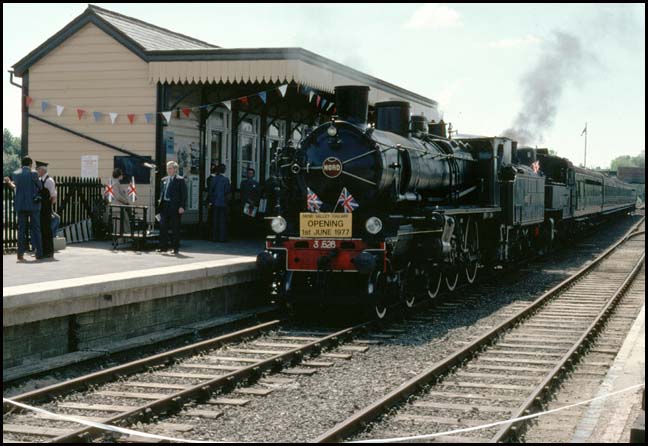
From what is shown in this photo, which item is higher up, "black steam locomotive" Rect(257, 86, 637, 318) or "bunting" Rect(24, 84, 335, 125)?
"bunting" Rect(24, 84, 335, 125)

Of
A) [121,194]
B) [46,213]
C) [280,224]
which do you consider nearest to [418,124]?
[280,224]

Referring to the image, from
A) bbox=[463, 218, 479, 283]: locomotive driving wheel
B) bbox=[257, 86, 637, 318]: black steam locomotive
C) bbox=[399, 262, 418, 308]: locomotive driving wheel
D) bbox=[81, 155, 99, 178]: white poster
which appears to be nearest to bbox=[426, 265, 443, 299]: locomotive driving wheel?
bbox=[257, 86, 637, 318]: black steam locomotive

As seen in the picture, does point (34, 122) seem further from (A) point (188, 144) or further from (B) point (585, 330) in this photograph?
(B) point (585, 330)

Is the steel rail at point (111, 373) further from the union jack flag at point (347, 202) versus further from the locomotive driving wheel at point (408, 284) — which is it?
the locomotive driving wheel at point (408, 284)

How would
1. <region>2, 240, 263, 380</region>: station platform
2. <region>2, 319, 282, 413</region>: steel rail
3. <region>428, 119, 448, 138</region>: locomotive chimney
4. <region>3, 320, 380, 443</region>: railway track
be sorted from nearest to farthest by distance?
<region>3, 320, 380, 443</region>: railway track < <region>2, 319, 282, 413</region>: steel rail < <region>2, 240, 263, 380</region>: station platform < <region>428, 119, 448, 138</region>: locomotive chimney

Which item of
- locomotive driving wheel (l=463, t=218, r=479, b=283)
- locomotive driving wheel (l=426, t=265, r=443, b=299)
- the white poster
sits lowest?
locomotive driving wheel (l=426, t=265, r=443, b=299)

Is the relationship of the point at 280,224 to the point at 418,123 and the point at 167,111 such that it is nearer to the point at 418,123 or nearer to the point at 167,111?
the point at 418,123

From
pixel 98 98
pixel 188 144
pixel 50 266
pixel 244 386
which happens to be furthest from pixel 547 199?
pixel 244 386

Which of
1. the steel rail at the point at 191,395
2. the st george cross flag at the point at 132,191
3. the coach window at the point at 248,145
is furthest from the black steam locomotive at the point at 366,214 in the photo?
the coach window at the point at 248,145

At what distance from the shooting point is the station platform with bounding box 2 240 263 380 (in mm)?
7988

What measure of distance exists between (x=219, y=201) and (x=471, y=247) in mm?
4726

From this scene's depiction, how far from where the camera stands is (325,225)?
1088cm

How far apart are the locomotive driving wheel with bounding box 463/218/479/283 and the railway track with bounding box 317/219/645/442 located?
1.70 meters

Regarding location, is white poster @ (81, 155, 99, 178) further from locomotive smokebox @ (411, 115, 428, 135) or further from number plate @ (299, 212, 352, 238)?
number plate @ (299, 212, 352, 238)
